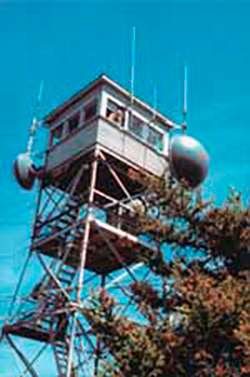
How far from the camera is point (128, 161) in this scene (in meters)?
21.6

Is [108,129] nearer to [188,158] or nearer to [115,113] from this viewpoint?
[115,113]

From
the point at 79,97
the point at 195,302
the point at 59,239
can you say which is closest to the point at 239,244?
the point at 195,302

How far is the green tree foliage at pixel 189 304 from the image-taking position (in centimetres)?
1506

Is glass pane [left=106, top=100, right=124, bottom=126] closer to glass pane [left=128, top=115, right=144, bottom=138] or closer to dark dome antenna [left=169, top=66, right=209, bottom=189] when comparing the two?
glass pane [left=128, top=115, right=144, bottom=138]

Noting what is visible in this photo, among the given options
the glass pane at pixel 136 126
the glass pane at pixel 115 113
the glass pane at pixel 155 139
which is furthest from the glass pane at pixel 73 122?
the glass pane at pixel 155 139

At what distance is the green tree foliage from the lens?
593 inches

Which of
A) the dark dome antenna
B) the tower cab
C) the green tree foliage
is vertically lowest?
the green tree foliage

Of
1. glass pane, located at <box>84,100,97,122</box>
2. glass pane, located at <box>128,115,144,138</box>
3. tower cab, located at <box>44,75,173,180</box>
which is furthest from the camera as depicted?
glass pane, located at <box>128,115,144,138</box>

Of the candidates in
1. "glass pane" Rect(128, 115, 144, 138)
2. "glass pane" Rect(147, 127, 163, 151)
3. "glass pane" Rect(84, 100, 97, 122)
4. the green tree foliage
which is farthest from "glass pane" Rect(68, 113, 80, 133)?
the green tree foliage

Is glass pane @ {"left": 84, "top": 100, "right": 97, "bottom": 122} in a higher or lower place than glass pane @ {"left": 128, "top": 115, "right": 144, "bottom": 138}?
higher

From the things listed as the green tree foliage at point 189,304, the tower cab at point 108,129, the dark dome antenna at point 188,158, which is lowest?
the green tree foliage at point 189,304

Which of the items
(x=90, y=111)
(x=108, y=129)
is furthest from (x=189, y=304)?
(x=90, y=111)

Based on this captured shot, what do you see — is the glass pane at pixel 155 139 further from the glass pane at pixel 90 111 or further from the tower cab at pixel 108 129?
the glass pane at pixel 90 111

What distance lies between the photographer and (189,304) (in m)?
16.2
